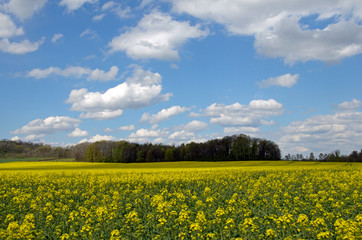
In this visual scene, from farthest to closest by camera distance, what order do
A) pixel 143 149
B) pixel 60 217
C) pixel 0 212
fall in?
pixel 143 149 → pixel 0 212 → pixel 60 217

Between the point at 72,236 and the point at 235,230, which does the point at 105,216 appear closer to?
the point at 72,236

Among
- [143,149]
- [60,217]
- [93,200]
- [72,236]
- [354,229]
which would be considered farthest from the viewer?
[143,149]

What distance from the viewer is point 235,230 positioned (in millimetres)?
8766

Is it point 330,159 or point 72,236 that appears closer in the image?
point 72,236

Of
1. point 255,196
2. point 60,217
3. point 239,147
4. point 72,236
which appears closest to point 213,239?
point 72,236

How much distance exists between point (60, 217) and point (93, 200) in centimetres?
354

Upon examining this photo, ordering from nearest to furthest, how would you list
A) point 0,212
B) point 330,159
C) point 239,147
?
point 0,212
point 330,159
point 239,147

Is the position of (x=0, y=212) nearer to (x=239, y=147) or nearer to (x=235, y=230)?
(x=235, y=230)

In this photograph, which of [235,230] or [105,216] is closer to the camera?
[235,230]

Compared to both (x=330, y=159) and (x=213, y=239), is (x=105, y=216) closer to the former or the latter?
(x=213, y=239)

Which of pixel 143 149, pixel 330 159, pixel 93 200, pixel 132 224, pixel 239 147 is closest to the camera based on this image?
pixel 132 224

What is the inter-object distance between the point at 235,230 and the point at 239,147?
9369cm

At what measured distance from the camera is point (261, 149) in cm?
10131

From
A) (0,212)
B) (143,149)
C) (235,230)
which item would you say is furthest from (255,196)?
(143,149)
